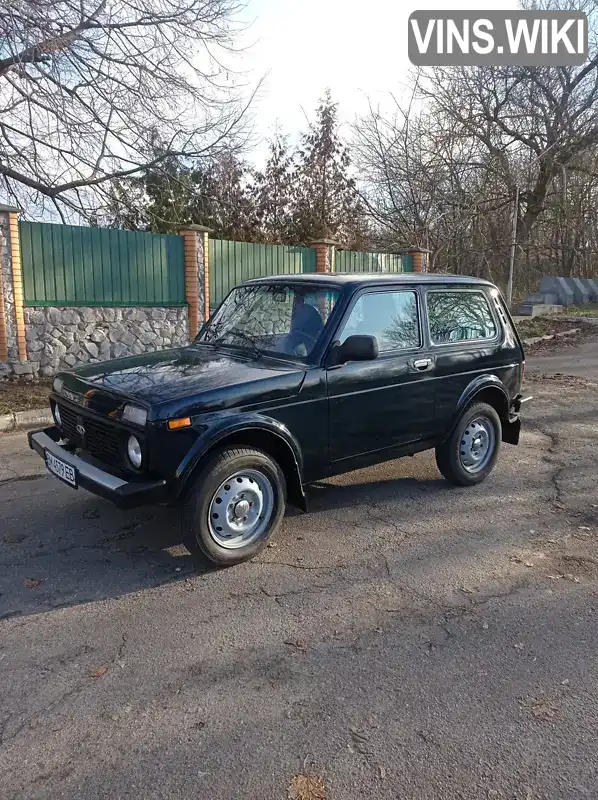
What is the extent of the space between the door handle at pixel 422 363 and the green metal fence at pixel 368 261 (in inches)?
402

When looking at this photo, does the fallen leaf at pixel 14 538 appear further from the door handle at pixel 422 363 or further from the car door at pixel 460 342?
the car door at pixel 460 342

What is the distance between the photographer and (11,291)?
9445mm

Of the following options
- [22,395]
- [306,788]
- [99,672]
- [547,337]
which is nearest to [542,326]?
[547,337]

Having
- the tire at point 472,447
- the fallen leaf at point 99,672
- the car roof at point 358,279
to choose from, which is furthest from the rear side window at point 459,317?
the fallen leaf at point 99,672

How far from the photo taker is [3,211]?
9219 mm

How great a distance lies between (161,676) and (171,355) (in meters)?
2.46

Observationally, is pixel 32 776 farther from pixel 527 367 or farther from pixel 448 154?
pixel 448 154

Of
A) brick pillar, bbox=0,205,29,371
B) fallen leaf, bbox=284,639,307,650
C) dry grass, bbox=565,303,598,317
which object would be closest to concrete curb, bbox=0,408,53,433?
brick pillar, bbox=0,205,29,371

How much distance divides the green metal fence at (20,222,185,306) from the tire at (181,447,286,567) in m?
7.24

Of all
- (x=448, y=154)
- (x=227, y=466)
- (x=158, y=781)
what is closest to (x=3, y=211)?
(x=227, y=466)

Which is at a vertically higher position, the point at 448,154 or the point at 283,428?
the point at 448,154

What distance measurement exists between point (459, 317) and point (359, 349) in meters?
1.61

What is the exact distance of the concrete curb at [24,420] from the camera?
24.8 feet

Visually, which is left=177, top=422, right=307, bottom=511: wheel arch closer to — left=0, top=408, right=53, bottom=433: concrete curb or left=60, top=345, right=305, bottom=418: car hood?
left=60, top=345, right=305, bottom=418: car hood
